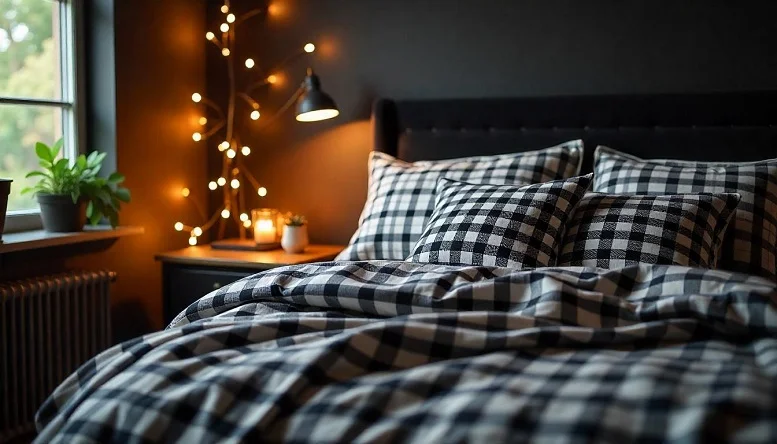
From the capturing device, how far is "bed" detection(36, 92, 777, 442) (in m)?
1.28

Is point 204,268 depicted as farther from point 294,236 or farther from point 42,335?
point 42,335

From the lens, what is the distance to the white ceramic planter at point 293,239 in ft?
11.2

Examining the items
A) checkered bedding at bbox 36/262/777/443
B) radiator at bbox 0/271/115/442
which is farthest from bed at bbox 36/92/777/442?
radiator at bbox 0/271/115/442

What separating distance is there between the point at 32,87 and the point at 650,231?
7.43ft

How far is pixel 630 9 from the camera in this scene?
316 centimetres

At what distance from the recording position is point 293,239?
3420 millimetres

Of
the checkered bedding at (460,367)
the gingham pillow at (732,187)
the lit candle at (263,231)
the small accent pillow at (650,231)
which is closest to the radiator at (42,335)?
the lit candle at (263,231)

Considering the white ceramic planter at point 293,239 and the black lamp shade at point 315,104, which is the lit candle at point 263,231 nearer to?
the white ceramic planter at point 293,239

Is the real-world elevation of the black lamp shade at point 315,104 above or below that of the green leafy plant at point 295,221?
above

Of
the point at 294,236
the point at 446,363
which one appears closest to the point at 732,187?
the point at 446,363

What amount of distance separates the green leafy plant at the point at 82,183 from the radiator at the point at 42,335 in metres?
0.25

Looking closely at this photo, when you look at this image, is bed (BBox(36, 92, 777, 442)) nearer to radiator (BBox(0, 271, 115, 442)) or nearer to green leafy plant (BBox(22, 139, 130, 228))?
radiator (BBox(0, 271, 115, 442))

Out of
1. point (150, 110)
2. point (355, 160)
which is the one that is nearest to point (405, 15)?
point (355, 160)

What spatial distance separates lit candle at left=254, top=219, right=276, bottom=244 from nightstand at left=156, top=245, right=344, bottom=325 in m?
0.06
